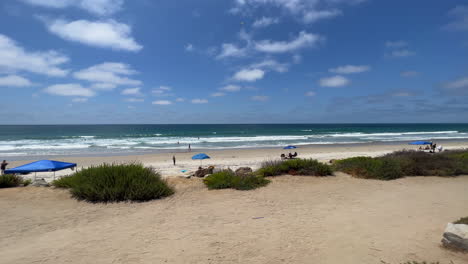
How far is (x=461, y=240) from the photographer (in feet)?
11.8

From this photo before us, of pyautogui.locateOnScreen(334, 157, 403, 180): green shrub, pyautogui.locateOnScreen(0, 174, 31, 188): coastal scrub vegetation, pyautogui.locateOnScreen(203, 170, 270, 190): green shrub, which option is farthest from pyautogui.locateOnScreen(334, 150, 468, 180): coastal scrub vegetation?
pyautogui.locateOnScreen(0, 174, 31, 188): coastal scrub vegetation

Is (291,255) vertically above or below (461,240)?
below

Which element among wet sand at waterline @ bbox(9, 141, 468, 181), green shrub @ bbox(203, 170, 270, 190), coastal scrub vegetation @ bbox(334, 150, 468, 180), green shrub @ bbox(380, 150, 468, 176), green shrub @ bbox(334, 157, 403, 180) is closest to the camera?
green shrub @ bbox(203, 170, 270, 190)

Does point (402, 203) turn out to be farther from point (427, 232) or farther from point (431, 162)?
point (431, 162)

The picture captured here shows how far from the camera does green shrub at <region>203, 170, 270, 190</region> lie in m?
8.24

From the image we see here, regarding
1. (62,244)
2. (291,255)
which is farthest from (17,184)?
(291,255)

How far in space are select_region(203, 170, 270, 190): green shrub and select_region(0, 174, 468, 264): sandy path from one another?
1.40 ft

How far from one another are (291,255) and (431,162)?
32.4ft

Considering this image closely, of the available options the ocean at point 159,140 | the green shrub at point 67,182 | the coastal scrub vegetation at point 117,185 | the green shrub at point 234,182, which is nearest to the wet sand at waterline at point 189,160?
the green shrub at point 67,182

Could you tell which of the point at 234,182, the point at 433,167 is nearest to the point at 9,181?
the point at 234,182

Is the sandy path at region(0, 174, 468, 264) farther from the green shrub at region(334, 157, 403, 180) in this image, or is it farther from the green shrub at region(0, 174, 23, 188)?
the green shrub at region(334, 157, 403, 180)

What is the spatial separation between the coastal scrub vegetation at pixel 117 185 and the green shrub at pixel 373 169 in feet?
24.6

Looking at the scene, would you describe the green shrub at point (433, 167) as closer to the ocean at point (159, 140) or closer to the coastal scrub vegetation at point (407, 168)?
the coastal scrub vegetation at point (407, 168)

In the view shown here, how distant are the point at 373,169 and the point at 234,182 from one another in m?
5.84
